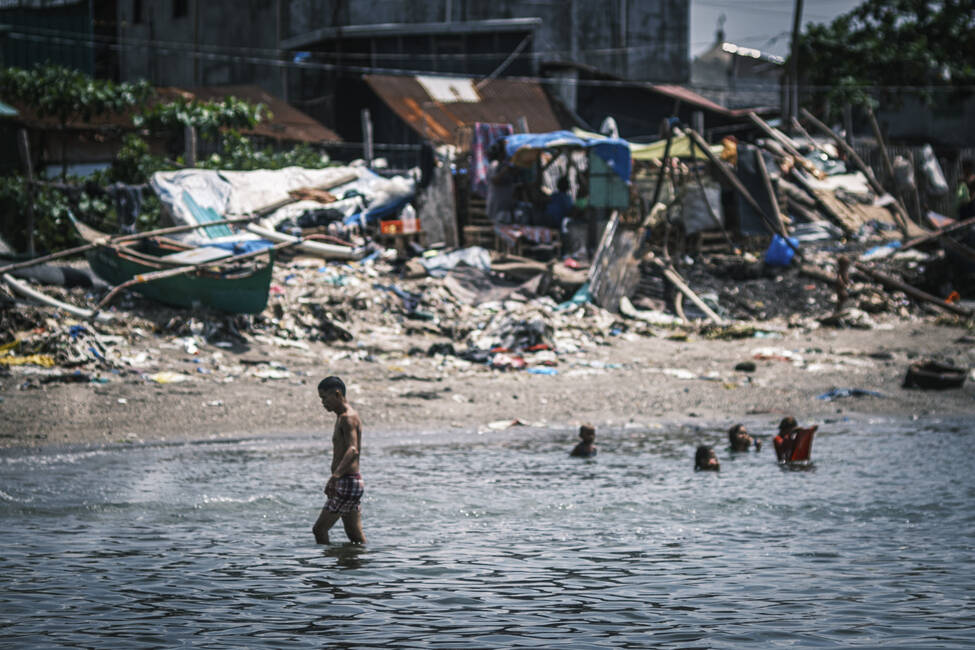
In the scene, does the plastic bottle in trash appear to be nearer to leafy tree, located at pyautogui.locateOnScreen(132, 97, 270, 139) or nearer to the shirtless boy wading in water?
leafy tree, located at pyautogui.locateOnScreen(132, 97, 270, 139)

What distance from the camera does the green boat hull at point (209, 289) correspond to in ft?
43.2

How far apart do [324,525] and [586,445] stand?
3.70 metres

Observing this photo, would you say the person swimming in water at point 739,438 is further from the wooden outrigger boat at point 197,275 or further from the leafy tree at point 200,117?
the leafy tree at point 200,117

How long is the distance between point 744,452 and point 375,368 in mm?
4842

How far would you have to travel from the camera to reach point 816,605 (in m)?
5.77

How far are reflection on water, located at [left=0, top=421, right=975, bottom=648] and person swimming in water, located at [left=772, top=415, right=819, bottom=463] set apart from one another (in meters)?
0.19

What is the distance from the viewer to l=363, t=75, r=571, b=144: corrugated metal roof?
24406mm

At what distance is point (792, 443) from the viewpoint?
9.90 m

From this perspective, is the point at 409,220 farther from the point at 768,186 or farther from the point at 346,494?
the point at 346,494

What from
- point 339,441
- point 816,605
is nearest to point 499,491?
point 339,441

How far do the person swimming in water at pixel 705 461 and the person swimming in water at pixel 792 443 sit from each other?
79 centimetres

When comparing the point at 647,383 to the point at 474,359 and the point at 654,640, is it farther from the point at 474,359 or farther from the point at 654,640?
the point at 654,640

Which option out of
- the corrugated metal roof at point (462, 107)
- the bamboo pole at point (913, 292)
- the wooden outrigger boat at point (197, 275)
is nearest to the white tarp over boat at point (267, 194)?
the wooden outrigger boat at point (197, 275)

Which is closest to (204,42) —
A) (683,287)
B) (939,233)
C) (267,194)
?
(267,194)
